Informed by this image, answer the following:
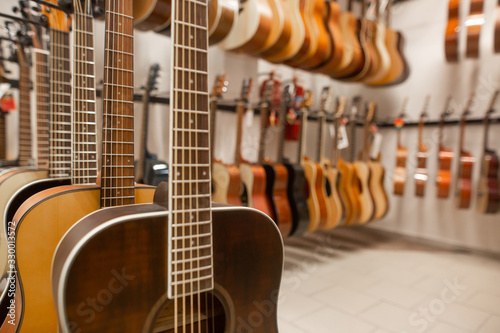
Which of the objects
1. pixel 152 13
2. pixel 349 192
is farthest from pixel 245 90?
pixel 349 192

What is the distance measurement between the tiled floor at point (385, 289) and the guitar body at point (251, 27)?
155 centimetres

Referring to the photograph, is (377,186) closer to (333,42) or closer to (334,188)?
(334,188)

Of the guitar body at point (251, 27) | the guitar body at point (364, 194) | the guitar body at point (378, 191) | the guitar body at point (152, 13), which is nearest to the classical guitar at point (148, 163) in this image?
the guitar body at point (152, 13)

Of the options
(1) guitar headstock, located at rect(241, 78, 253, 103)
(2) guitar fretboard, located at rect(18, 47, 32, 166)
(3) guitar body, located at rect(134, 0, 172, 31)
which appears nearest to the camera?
(3) guitar body, located at rect(134, 0, 172, 31)

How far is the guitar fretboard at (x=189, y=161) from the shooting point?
65 centimetres

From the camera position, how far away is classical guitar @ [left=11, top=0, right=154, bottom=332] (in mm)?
820

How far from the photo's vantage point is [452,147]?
121 inches

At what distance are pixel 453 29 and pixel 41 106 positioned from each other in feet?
10.3

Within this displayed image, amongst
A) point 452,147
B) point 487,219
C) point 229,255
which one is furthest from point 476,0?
point 229,255

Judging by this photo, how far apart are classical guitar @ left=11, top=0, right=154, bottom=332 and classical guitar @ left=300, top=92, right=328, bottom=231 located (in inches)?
63.4

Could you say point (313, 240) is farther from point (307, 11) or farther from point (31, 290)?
point (31, 290)

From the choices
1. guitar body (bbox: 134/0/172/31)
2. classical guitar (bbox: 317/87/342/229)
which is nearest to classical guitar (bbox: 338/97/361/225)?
classical guitar (bbox: 317/87/342/229)

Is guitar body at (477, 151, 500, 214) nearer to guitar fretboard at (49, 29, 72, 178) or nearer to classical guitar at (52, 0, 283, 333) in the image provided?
classical guitar at (52, 0, 283, 333)

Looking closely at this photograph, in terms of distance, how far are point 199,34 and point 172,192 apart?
0.36 metres
